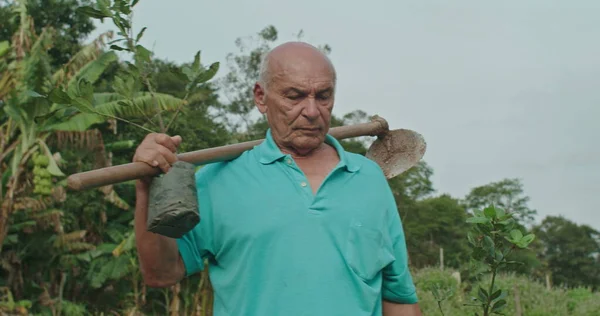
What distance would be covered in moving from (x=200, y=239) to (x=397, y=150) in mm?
1041

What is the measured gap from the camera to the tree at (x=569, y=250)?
30.8m

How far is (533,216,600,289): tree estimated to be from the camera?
101ft

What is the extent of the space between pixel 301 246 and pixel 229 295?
25 centimetres

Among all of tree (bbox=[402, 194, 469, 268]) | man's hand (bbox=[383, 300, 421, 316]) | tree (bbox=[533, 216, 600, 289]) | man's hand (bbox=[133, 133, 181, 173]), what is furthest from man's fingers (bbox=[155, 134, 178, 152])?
tree (bbox=[533, 216, 600, 289])

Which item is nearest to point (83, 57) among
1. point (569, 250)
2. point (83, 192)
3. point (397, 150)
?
point (83, 192)

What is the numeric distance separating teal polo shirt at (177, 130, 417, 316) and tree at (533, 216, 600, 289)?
29567 mm

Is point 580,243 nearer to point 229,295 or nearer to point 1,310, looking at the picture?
point 1,310

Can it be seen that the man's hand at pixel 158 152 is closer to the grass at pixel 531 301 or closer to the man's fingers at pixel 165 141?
the man's fingers at pixel 165 141

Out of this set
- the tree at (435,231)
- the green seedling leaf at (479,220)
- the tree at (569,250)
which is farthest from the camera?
the tree at (569,250)

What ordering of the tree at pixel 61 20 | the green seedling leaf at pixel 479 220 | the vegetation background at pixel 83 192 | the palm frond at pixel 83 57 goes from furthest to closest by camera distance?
the tree at pixel 61 20
the palm frond at pixel 83 57
the vegetation background at pixel 83 192
the green seedling leaf at pixel 479 220

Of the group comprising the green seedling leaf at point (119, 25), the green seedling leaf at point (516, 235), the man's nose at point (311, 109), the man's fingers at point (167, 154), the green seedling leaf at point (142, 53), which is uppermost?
the green seedling leaf at point (119, 25)

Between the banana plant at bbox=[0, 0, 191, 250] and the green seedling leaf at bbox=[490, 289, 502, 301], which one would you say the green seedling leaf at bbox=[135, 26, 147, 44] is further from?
the banana plant at bbox=[0, 0, 191, 250]

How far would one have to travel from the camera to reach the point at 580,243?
33.3m

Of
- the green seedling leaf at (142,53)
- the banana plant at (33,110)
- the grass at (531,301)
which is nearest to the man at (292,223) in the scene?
the green seedling leaf at (142,53)
